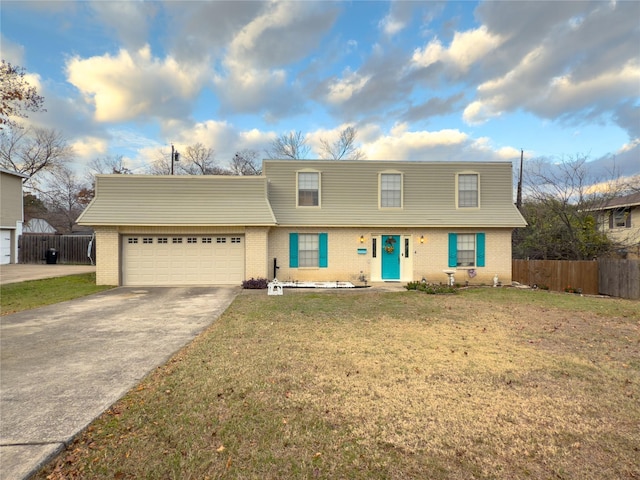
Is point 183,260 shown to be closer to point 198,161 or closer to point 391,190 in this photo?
point 391,190

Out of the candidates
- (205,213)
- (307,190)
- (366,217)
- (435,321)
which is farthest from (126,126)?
(435,321)

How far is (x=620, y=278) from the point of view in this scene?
12.0 meters

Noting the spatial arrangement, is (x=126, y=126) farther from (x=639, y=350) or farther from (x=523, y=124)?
(x=639, y=350)

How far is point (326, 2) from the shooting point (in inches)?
447

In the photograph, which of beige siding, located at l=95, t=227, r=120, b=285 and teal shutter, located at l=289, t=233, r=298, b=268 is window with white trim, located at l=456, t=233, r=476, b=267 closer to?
teal shutter, located at l=289, t=233, r=298, b=268

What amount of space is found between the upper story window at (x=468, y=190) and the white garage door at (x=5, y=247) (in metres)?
26.8

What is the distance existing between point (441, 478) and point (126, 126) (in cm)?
2340

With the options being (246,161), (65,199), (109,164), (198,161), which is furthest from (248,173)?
(65,199)

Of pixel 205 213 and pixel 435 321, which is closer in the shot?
pixel 435 321

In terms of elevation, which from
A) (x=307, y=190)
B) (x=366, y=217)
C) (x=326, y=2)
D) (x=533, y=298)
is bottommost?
(x=533, y=298)

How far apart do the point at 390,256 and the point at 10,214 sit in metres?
24.0

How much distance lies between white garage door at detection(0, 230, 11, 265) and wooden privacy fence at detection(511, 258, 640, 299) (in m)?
29.5

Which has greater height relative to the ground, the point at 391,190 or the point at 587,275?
the point at 391,190

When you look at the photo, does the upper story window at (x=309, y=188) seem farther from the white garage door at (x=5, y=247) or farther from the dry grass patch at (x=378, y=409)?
the white garage door at (x=5, y=247)
